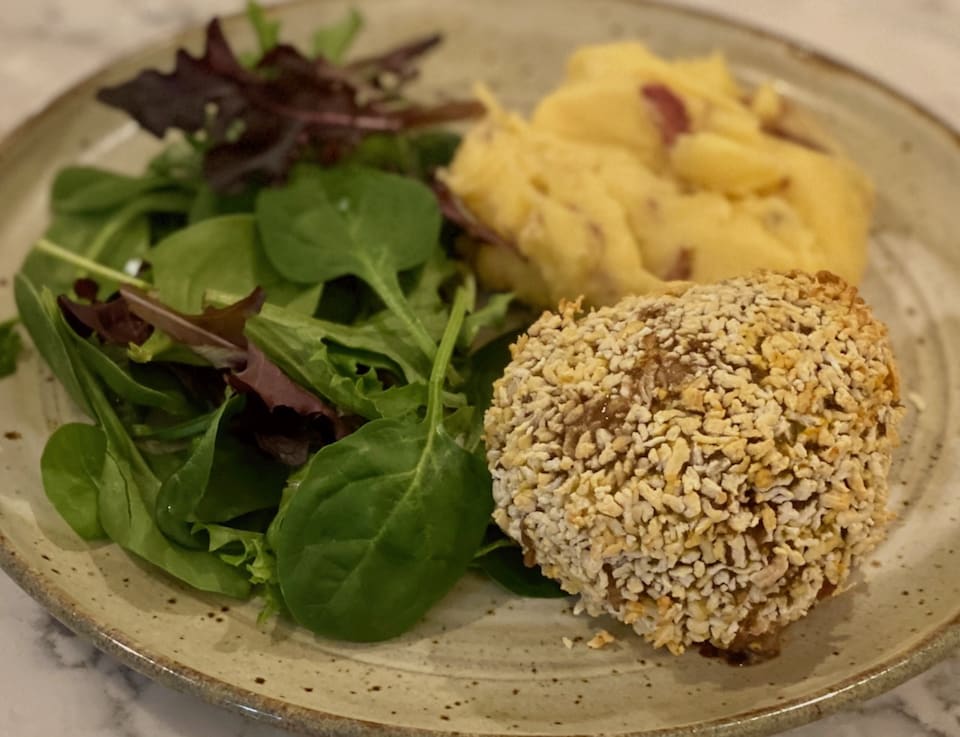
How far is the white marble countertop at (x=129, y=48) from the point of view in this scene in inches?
52.2

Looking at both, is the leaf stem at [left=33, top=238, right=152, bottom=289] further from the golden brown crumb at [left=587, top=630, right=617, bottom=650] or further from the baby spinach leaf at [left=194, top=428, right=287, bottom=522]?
the golden brown crumb at [left=587, top=630, right=617, bottom=650]

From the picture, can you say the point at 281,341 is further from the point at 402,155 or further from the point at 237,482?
the point at 402,155

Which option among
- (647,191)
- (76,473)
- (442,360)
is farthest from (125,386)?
(647,191)

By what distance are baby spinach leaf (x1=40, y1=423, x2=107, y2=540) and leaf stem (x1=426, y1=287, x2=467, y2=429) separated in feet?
1.45

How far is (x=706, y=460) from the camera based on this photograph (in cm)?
115

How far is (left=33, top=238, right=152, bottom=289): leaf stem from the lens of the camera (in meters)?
1.67

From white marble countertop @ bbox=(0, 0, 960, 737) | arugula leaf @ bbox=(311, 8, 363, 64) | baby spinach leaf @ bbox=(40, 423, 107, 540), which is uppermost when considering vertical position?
arugula leaf @ bbox=(311, 8, 363, 64)

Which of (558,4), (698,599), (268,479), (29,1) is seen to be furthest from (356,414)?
(29,1)

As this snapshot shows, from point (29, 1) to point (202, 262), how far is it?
1.53m

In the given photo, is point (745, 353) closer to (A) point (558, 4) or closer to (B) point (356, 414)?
(B) point (356, 414)

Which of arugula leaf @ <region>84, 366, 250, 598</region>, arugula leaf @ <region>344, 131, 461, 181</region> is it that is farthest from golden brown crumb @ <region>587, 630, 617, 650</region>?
arugula leaf @ <region>344, 131, 461, 181</region>

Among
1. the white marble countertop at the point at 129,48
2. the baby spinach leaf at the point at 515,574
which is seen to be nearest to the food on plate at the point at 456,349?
the baby spinach leaf at the point at 515,574

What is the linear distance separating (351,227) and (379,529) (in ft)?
2.07

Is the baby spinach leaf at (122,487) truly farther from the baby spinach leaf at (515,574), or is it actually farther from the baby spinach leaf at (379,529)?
the baby spinach leaf at (515,574)
